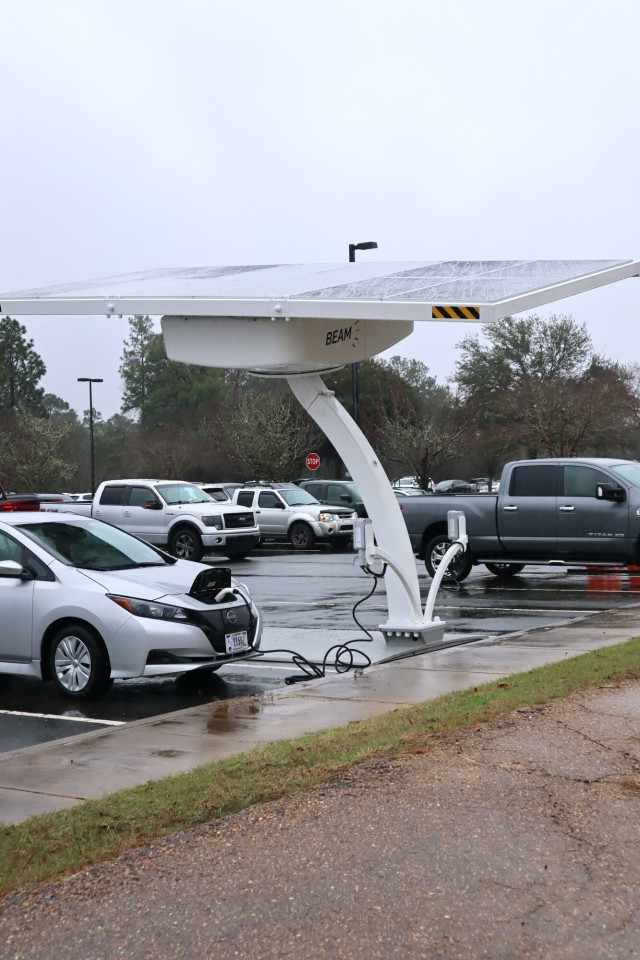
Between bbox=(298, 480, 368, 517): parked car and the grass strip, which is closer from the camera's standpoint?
the grass strip

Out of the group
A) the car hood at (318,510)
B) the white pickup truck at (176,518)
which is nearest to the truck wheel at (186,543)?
the white pickup truck at (176,518)

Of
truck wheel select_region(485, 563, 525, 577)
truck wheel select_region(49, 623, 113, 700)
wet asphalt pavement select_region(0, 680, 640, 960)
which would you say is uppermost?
truck wheel select_region(485, 563, 525, 577)

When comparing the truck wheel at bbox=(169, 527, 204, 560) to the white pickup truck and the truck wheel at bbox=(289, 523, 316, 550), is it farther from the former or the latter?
the truck wheel at bbox=(289, 523, 316, 550)

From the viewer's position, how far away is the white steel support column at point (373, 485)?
11773 millimetres

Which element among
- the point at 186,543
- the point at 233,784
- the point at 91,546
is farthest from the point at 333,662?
the point at 186,543

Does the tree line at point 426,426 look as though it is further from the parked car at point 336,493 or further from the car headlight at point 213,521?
the car headlight at point 213,521

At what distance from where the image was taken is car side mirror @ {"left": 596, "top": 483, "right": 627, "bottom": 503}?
1789cm

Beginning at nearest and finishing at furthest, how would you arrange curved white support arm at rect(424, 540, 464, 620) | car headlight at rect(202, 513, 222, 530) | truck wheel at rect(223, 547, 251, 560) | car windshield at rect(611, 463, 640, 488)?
curved white support arm at rect(424, 540, 464, 620) < car windshield at rect(611, 463, 640, 488) < car headlight at rect(202, 513, 222, 530) < truck wheel at rect(223, 547, 251, 560)

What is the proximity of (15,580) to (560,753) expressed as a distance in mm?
5573

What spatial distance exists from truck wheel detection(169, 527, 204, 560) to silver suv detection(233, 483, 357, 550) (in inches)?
171

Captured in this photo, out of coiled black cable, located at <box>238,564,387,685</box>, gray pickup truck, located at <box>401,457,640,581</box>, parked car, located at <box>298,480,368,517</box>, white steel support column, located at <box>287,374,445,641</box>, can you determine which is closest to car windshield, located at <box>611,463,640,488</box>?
gray pickup truck, located at <box>401,457,640,581</box>

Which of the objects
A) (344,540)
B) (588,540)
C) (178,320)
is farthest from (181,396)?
(178,320)

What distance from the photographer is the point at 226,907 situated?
4.41 m

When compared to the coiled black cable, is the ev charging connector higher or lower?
higher
